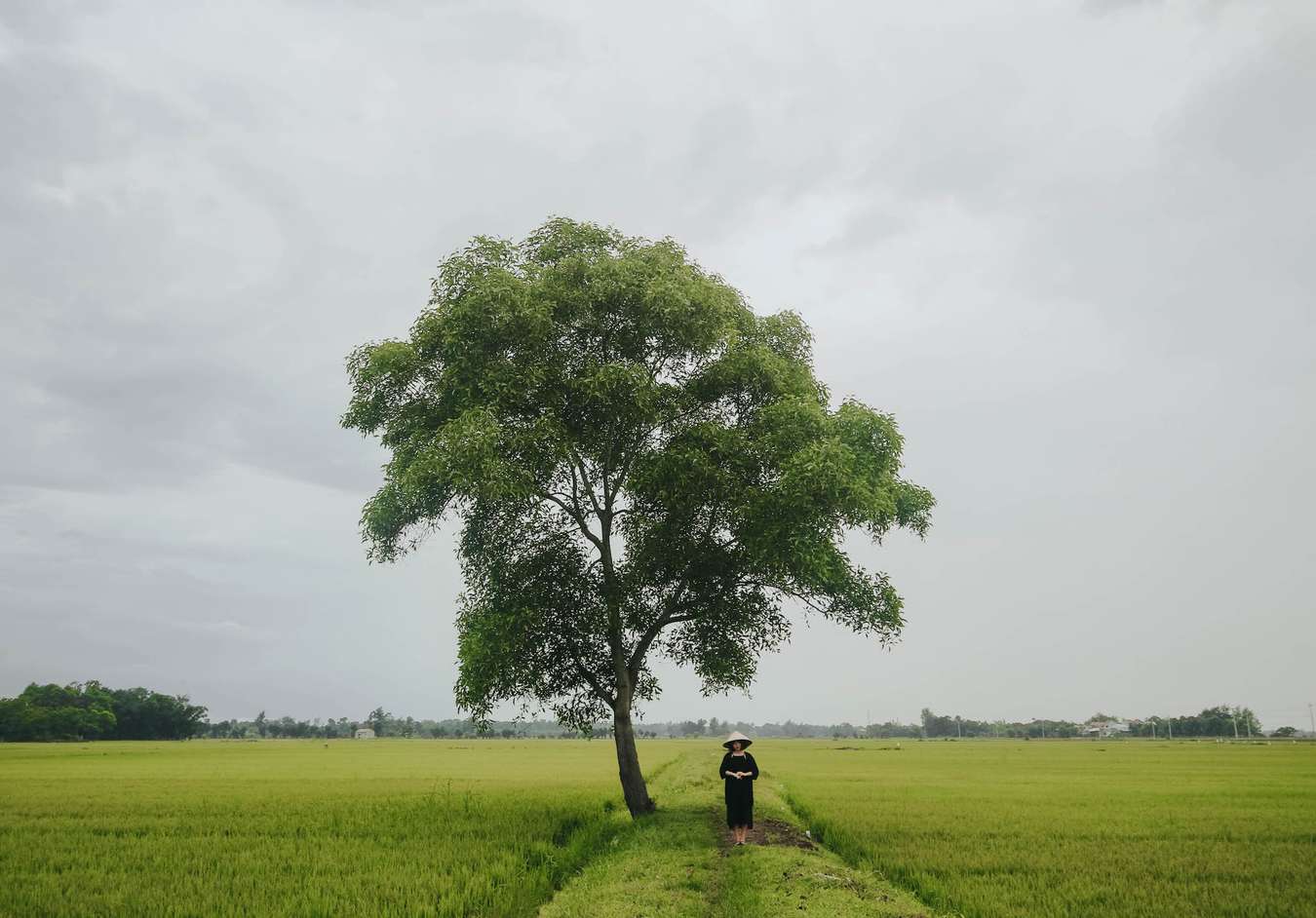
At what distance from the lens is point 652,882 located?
13.8 metres

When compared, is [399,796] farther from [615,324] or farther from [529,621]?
[615,324]

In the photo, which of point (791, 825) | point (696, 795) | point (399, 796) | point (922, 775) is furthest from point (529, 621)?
point (922, 775)

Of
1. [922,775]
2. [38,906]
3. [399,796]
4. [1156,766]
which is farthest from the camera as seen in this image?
[1156,766]

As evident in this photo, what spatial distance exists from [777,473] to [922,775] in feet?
122

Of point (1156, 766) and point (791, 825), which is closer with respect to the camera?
point (791, 825)

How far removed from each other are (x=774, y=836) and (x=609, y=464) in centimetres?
1089

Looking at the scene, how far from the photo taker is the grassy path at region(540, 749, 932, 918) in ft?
40.1

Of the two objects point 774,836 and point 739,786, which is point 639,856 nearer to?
point 739,786

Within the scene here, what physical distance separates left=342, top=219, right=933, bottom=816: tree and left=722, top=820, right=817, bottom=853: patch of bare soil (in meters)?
3.61

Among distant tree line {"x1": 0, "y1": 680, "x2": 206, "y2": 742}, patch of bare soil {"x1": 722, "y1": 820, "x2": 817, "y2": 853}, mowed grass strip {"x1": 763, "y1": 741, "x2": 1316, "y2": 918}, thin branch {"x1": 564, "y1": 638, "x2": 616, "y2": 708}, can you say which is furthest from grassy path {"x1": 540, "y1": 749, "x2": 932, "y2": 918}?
distant tree line {"x1": 0, "y1": 680, "x2": 206, "y2": 742}

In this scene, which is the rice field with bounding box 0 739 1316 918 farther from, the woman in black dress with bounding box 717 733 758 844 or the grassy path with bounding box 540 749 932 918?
the woman in black dress with bounding box 717 733 758 844

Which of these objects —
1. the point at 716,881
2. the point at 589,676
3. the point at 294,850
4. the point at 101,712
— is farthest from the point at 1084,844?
the point at 101,712

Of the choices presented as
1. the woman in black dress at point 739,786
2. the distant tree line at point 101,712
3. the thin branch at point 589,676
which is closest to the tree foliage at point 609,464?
the thin branch at point 589,676

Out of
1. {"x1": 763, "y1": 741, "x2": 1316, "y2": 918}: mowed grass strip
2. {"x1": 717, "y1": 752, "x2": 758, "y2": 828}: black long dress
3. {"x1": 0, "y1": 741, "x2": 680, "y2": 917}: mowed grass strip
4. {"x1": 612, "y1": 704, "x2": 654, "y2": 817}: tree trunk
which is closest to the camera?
{"x1": 0, "y1": 741, "x2": 680, "y2": 917}: mowed grass strip
